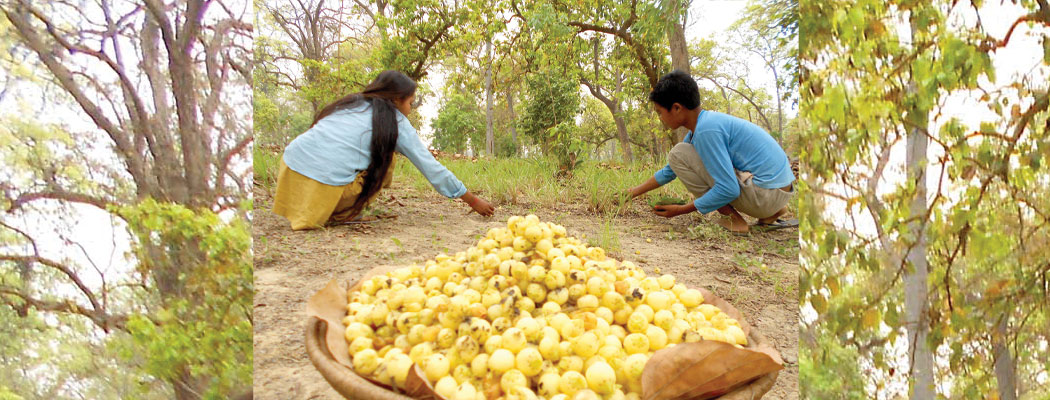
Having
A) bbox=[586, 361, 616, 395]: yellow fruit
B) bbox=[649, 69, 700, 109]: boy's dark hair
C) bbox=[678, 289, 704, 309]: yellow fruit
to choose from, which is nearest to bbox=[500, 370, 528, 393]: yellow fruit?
bbox=[586, 361, 616, 395]: yellow fruit

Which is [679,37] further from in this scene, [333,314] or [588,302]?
[333,314]

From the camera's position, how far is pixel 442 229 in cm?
148

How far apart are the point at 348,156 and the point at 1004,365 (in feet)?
5.83

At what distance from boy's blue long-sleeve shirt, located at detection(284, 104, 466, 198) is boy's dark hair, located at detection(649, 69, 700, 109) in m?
0.72

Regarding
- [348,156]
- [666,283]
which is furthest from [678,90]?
[348,156]

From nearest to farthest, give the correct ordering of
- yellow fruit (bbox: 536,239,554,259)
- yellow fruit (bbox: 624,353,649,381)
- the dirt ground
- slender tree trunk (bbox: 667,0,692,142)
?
yellow fruit (bbox: 624,353,649,381)
yellow fruit (bbox: 536,239,554,259)
the dirt ground
slender tree trunk (bbox: 667,0,692,142)

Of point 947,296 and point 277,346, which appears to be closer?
point 277,346

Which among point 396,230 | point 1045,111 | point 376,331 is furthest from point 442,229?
point 1045,111

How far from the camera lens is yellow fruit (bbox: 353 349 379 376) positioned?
0.87 meters

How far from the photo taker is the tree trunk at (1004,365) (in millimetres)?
1361

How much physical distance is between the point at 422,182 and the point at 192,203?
1.98 feet

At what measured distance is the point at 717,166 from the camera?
160 cm

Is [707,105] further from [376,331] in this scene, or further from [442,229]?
[376,331]

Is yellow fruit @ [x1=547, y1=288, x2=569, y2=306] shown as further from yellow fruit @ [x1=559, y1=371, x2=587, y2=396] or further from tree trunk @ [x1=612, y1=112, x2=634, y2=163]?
tree trunk @ [x1=612, y1=112, x2=634, y2=163]
